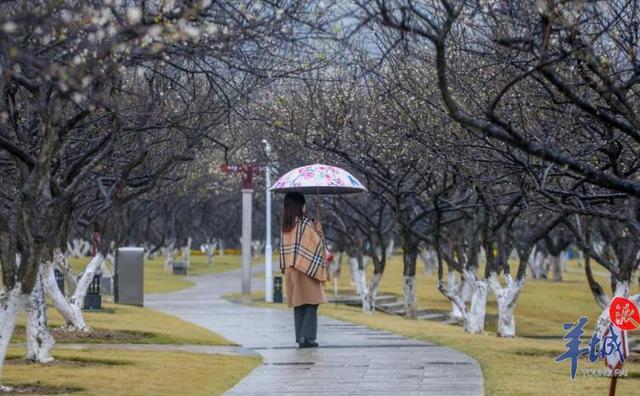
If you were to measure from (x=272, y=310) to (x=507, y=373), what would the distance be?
1512cm

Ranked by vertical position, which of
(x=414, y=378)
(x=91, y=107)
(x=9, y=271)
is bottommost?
(x=414, y=378)

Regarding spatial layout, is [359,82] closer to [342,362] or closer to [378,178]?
[378,178]

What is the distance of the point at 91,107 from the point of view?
10039 mm

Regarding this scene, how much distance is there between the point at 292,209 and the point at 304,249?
61 centimetres

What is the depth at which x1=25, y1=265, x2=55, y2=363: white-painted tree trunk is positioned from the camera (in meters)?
13.9

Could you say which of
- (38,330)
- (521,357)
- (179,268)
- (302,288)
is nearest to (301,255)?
(302,288)

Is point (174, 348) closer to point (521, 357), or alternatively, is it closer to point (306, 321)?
point (306, 321)

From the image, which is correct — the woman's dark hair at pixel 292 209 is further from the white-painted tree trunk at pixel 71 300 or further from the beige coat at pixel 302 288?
the white-painted tree trunk at pixel 71 300

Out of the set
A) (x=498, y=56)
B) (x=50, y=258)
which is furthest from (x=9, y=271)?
(x=50, y=258)

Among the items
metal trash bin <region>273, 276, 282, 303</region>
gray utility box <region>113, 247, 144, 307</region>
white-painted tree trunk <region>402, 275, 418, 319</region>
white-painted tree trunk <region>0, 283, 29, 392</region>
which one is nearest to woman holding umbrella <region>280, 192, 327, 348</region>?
white-painted tree trunk <region>0, 283, 29, 392</region>

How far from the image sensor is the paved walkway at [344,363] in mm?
12617

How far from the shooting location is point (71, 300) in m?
19.7
